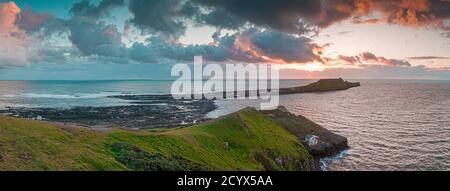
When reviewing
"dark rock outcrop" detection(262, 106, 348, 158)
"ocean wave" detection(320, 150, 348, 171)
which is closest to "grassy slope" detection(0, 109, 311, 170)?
"ocean wave" detection(320, 150, 348, 171)

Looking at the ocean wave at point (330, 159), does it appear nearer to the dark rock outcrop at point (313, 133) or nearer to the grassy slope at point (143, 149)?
the dark rock outcrop at point (313, 133)

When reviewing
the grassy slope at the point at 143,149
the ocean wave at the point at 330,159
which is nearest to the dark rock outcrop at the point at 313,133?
the ocean wave at the point at 330,159

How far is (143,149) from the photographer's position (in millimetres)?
31250

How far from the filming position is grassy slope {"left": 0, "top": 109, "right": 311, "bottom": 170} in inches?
984

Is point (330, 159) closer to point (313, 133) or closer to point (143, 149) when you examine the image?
point (313, 133)

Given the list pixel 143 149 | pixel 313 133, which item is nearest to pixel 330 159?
pixel 313 133

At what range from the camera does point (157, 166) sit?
2897 centimetres

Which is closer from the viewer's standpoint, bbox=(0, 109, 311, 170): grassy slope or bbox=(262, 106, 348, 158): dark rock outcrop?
bbox=(0, 109, 311, 170): grassy slope

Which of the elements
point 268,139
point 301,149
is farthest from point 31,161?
point 301,149

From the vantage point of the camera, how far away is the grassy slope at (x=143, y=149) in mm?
24984

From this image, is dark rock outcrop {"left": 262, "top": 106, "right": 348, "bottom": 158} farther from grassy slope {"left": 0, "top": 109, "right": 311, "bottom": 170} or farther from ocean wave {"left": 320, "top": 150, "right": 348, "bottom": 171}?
grassy slope {"left": 0, "top": 109, "right": 311, "bottom": 170}

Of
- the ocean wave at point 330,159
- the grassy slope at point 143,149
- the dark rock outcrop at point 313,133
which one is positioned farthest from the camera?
the dark rock outcrop at point 313,133
